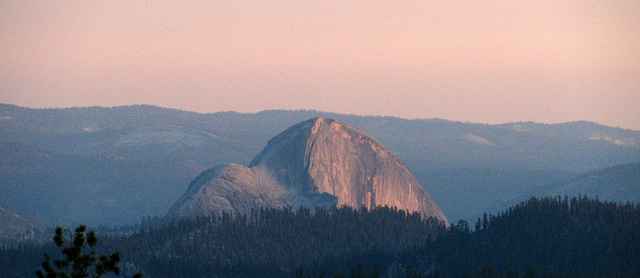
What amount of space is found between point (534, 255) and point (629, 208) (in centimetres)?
2079

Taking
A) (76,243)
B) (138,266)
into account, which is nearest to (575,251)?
(138,266)

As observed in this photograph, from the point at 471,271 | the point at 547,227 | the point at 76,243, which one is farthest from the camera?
the point at 547,227

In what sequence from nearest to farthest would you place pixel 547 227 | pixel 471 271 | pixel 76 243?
pixel 76 243 → pixel 471 271 → pixel 547 227

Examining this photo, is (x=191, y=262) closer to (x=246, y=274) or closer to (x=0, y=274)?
(x=246, y=274)

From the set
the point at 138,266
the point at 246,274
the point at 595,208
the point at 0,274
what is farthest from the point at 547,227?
the point at 0,274

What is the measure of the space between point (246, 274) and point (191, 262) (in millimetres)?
9022

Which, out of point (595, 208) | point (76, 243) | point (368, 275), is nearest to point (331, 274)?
point (368, 275)

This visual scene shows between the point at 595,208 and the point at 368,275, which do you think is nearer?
the point at 368,275

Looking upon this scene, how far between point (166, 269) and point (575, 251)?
194ft

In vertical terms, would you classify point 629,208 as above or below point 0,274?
above

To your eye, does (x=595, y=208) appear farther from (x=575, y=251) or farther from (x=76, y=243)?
(x=76, y=243)

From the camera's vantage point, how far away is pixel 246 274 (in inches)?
7736

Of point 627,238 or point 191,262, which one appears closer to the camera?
point 627,238

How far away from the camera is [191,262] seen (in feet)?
655
